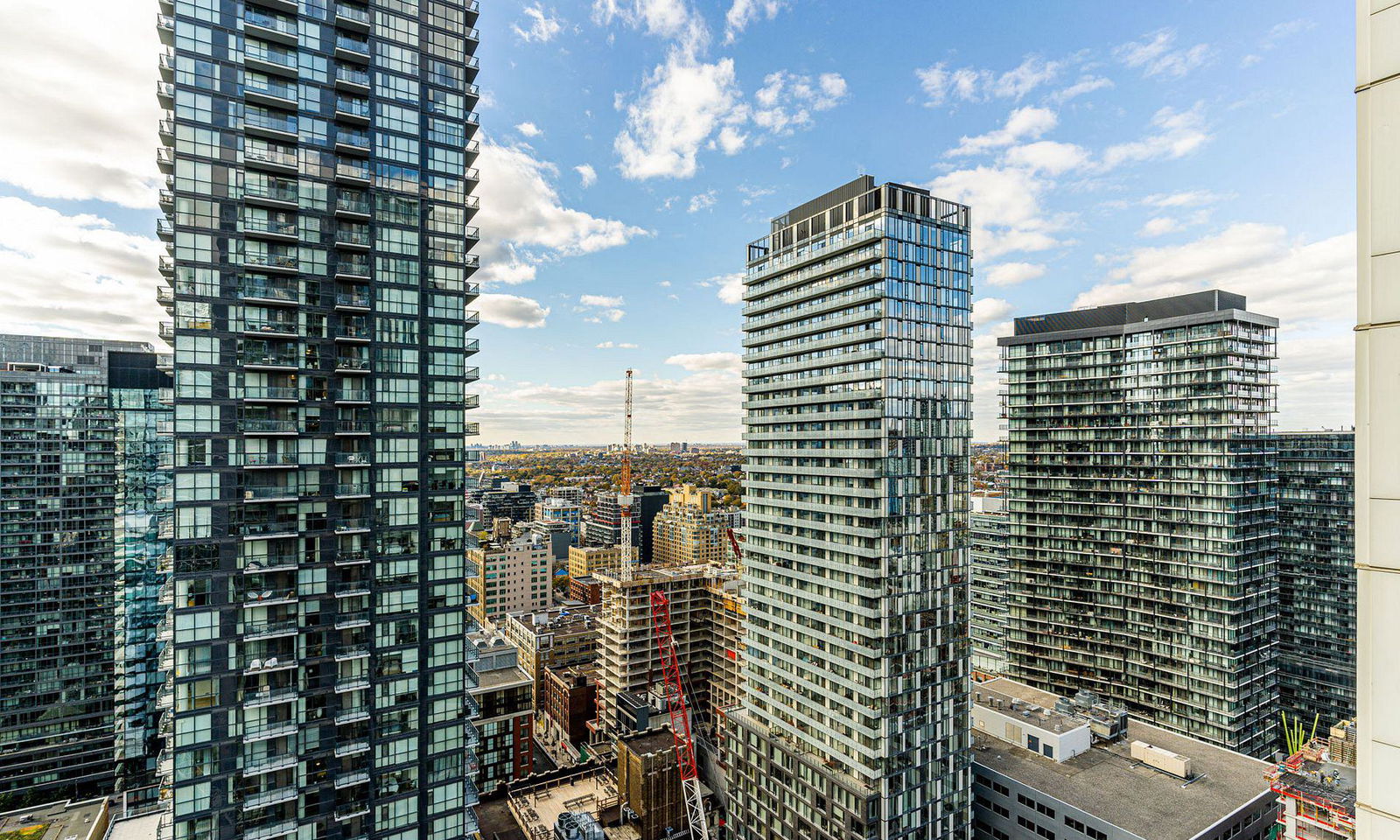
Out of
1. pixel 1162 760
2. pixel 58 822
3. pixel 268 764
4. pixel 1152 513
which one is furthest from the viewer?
pixel 1152 513

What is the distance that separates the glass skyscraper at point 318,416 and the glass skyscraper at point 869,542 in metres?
37.6

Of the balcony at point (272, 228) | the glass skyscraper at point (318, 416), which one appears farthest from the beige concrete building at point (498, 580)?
the balcony at point (272, 228)

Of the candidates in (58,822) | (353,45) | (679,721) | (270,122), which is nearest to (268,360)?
(270,122)

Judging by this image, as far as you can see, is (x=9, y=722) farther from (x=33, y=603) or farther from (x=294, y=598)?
(x=294, y=598)

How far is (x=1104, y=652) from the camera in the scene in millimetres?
109250

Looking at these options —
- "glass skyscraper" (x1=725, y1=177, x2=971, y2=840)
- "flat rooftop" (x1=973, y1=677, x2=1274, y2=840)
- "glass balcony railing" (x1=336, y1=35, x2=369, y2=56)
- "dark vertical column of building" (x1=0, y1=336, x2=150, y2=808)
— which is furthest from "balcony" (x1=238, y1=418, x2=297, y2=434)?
"flat rooftop" (x1=973, y1=677, x2=1274, y2=840)

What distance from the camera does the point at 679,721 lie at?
12581cm

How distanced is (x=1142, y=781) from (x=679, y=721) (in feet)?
258

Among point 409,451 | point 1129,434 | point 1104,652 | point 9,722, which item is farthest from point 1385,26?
point 9,722

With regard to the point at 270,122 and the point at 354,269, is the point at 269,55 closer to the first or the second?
the point at 270,122

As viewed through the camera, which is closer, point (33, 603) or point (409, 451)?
point (409, 451)

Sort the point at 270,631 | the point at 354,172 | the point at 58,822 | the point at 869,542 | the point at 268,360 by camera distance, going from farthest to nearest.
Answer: the point at 58,822, the point at 869,542, the point at 354,172, the point at 268,360, the point at 270,631

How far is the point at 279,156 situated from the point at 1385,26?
228 feet

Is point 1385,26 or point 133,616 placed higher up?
point 1385,26
